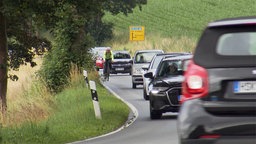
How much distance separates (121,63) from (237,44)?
42607 mm

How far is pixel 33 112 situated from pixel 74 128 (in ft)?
18.2

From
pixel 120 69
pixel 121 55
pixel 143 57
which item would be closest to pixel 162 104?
pixel 143 57

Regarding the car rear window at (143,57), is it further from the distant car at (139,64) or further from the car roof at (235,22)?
the car roof at (235,22)

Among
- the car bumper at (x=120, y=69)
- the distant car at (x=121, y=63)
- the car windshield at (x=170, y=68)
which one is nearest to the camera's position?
the car windshield at (x=170, y=68)

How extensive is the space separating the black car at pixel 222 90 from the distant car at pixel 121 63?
41.9 m

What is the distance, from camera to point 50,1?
886 inches

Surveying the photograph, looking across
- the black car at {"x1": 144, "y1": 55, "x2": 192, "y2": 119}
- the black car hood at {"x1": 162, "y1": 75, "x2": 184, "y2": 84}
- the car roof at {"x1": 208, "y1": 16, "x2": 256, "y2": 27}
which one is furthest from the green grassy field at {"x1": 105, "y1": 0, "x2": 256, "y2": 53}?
the car roof at {"x1": 208, "y1": 16, "x2": 256, "y2": 27}

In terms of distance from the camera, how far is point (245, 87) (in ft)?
30.2

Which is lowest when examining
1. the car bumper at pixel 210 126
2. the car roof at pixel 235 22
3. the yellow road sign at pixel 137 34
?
the car bumper at pixel 210 126

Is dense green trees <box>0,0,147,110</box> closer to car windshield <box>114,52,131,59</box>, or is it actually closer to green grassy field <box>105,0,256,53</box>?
car windshield <box>114,52,131,59</box>

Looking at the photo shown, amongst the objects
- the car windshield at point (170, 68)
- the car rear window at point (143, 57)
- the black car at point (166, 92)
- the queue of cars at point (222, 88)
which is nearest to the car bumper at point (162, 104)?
the black car at point (166, 92)

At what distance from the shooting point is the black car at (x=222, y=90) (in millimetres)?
9148

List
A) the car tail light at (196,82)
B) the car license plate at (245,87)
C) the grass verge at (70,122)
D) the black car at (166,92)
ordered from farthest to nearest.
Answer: the black car at (166,92) → the grass verge at (70,122) → the car tail light at (196,82) → the car license plate at (245,87)

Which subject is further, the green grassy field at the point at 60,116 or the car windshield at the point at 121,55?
the car windshield at the point at 121,55
